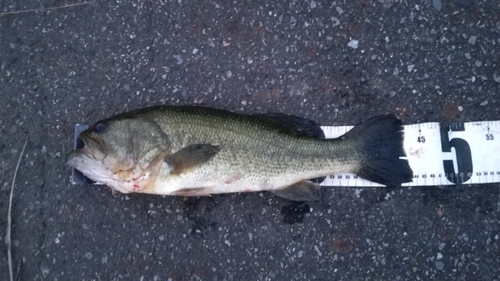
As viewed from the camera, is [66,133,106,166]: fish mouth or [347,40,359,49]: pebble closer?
[66,133,106,166]: fish mouth

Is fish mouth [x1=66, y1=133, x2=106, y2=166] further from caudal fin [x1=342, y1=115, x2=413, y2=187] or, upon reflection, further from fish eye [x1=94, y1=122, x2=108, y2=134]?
caudal fin [x1=342, y1=115, x2=413, y2=187]

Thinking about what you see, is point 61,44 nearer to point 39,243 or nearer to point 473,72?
point 39,243

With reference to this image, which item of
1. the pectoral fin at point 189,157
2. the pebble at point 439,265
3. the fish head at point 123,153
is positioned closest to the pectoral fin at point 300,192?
the pectoral fin at point 189,157

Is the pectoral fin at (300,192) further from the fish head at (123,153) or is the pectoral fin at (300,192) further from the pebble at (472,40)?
the pebble at (472,40)

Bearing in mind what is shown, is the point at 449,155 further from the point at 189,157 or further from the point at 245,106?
the point at 189,157

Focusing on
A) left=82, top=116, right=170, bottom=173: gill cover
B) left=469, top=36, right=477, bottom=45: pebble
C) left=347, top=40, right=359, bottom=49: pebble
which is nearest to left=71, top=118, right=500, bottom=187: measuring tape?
left=82, top=116, right=170, bottom=173: gill cover

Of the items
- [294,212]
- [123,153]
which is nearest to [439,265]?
[294,212]
